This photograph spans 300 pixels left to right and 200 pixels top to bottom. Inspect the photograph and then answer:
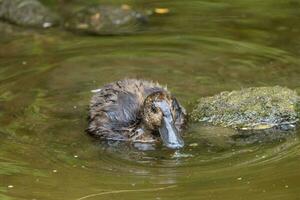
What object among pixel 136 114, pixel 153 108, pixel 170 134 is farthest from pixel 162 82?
pixel 170 134

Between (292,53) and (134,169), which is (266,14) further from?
(134,169)

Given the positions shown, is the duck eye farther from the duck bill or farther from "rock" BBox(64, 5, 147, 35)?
"rock" BBox(64, 5, 147, 35)

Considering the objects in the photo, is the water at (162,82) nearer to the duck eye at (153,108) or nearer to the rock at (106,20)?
the rock at (106,20)

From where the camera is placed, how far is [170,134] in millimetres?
7398

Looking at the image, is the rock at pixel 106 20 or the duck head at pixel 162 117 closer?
the duck head at pixel 162 117

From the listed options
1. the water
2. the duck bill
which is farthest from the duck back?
the duck bill

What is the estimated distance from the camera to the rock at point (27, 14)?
11664mm

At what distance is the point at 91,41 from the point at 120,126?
3.01m

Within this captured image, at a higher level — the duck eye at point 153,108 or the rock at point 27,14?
the rock at point 27,14

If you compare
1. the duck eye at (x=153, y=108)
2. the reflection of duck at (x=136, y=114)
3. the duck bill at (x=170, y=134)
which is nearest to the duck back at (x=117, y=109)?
the reflection of duck at (x=136, y=114)

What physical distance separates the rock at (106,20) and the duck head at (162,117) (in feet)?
11.4

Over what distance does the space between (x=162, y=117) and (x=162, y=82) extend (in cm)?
154

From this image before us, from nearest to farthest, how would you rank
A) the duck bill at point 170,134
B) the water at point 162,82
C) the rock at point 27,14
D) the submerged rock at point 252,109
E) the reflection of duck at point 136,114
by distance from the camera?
the water at point 162,82, the duck bill at point 170,134, the reflection of duck at point 136,114, the submerged rock at point 252,109, the rock at point 27,14

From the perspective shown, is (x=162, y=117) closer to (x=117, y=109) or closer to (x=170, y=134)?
(x=170, y=134)
